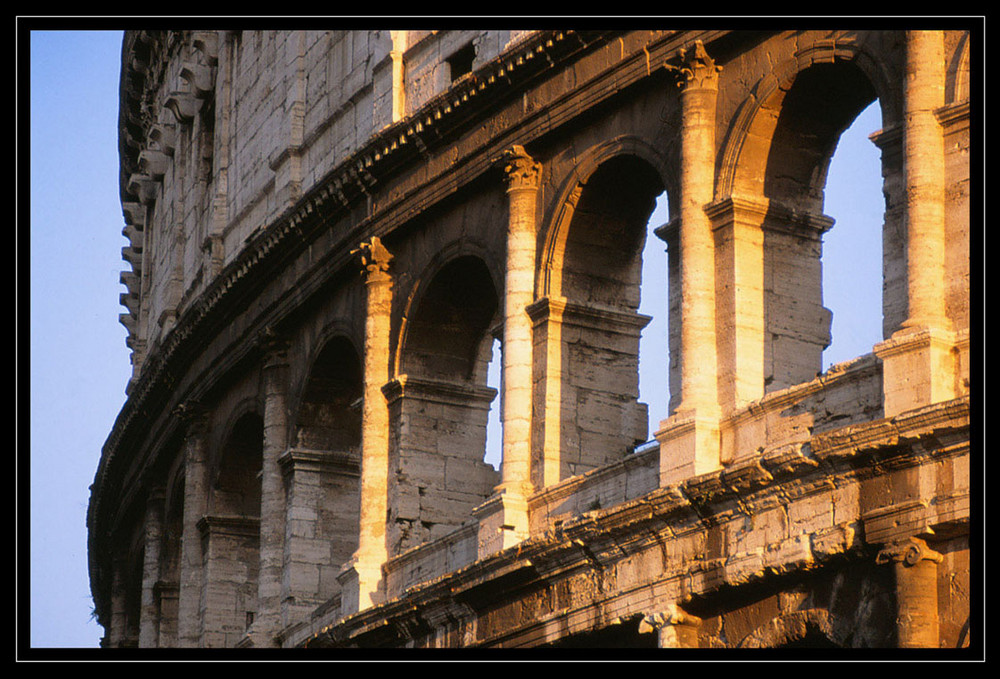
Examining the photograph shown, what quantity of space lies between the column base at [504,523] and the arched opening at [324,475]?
468cm

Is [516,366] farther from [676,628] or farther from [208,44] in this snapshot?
[208,44]

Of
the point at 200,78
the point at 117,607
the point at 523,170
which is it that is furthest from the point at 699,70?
the point at 117,607

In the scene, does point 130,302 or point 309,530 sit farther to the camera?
point 130,302

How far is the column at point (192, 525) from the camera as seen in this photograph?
29.7 m

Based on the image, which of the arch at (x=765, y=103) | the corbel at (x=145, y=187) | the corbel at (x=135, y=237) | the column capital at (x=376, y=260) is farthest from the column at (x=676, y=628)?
the corbel at (x=135, y=237)

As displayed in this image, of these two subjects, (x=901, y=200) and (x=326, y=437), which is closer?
(x=901, y=200)

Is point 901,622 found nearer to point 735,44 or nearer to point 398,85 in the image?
point 735,44

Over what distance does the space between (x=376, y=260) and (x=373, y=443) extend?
2.00m

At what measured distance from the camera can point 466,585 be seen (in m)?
21.8

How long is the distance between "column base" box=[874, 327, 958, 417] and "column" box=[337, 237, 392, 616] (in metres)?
7.70

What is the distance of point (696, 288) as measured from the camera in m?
20.5

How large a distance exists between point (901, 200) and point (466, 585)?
554 cm

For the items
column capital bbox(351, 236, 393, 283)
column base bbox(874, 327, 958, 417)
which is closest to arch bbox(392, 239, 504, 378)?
column capital bbox(351, 236, 393, 283)
